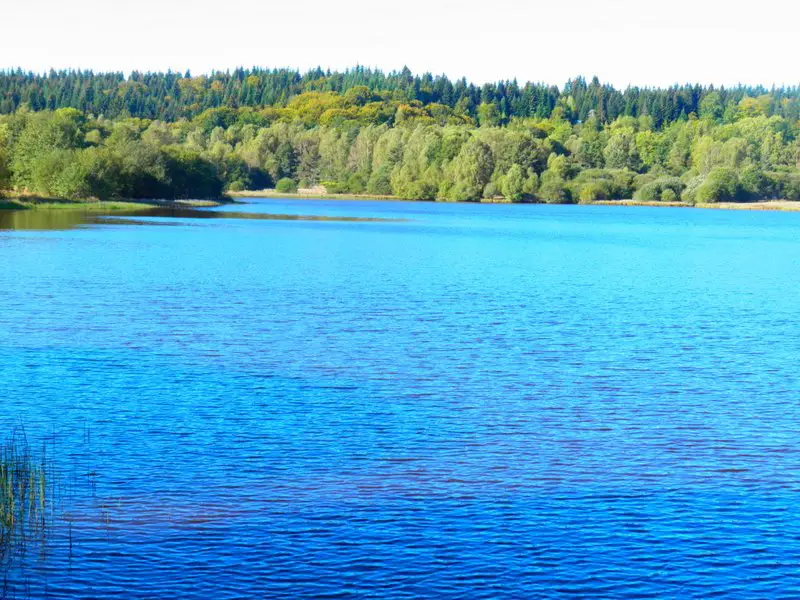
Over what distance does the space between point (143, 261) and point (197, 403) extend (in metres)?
31.9

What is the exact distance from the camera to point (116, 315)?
3127 centimetres

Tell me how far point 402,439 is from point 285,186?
181 m

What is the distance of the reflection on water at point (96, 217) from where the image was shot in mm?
76250

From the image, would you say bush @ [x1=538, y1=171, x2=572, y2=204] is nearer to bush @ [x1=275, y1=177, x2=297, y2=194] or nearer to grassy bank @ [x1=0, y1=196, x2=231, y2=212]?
bush @ [x1=275, y1=177, x2=297, y2=194]

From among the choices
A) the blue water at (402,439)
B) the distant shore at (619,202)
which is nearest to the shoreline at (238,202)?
the distant shore at (619,202)

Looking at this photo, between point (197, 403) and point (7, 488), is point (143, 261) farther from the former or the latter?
point (7, 488)

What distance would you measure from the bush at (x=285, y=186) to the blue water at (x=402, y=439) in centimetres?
15556

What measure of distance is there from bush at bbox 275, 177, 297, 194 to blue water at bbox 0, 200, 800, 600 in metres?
156

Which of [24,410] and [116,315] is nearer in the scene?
[24,410]

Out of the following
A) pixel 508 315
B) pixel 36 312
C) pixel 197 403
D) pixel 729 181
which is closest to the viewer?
pixel 197 403

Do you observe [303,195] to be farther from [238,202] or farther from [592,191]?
[592,191]

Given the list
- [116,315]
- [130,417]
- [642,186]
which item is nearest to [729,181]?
[642,186]

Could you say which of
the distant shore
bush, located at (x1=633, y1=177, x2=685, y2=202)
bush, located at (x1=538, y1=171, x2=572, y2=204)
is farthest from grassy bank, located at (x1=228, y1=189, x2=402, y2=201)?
bush, located at (x1=633, y1=177, x2=685, y2=202)

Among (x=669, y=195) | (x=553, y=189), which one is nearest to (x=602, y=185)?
(x=553, y=189)
